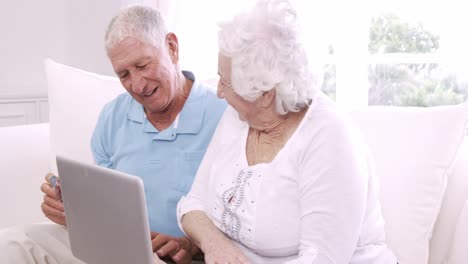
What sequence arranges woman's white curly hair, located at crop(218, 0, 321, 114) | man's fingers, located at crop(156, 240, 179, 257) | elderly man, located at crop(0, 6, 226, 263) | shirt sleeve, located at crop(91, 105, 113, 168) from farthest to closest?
shirt sleeve, located at crop(91, 105, 113, 168) → elderly man, located at crop(0, 6, 226, 263) → man's fingers, located at crop(156, 240, 179, 257) → woman's white curly hair, located at crop(218, 0, 321, 114)

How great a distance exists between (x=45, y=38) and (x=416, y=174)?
2.35 meters

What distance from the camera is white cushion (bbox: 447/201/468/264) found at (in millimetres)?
1706

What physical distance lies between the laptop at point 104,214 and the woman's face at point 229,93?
357 mm

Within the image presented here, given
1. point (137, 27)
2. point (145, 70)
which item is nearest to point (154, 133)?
point (145, 70)

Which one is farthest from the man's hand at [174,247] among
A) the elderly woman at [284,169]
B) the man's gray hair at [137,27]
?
the man's gray hair at [137,27]

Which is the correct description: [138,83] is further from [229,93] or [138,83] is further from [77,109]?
[77,109]

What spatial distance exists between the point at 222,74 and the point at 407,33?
180 cm

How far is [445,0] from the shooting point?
10.00 ft

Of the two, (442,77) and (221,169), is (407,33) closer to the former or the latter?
(442,77)

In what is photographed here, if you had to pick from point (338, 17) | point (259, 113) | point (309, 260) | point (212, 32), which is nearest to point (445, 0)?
point (338, 17)

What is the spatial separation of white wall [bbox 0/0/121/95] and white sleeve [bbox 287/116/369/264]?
229 cm

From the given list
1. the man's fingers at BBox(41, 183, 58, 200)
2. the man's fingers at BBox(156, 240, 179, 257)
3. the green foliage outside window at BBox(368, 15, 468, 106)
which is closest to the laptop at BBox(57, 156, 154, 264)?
the man's fingers at BBox(156, 240, 179, 257)

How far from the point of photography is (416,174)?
1.78 meters

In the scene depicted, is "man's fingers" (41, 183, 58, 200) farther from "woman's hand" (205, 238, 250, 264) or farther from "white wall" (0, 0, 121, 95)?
"white wall" (0, 0, 121, 95)
